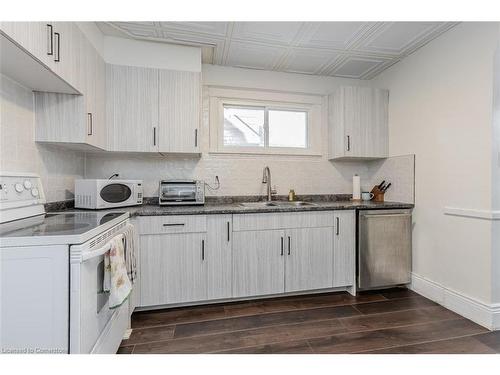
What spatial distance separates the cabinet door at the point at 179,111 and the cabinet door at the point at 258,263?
39.6 inches

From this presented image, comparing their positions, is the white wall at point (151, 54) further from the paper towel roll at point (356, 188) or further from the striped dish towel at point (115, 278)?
the paper towel roll at point (356, 188)

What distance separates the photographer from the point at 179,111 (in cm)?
237

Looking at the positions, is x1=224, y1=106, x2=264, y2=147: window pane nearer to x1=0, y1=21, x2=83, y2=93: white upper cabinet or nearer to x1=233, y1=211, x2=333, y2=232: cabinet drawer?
x1=233, y1=211, x2=333, y2=232: cabinet drawer

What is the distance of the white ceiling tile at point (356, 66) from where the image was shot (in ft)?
8.78

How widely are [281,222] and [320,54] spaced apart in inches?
69.0

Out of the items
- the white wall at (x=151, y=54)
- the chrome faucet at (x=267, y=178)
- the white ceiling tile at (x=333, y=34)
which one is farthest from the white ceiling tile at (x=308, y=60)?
the chrome faucet at (x=267, y=178)

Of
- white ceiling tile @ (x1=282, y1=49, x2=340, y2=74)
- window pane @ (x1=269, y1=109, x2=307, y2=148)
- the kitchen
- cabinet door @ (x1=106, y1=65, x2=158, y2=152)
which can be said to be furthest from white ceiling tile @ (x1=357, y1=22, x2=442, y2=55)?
cabinet door @ (x1=106, y1=65, x2=158, y2=152)

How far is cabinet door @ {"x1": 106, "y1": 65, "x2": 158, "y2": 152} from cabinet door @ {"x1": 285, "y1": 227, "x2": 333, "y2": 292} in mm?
1575

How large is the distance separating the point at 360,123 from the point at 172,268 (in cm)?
247

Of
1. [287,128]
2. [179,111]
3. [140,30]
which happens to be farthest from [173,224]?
[287,128]

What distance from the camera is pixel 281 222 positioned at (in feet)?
7.53
